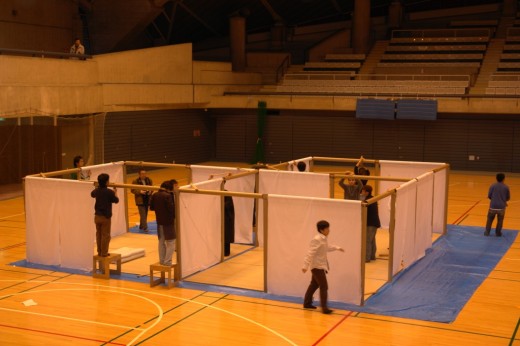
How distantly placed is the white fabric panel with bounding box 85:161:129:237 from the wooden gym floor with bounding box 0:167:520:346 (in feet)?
12.8

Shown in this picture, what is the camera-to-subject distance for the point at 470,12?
146ft

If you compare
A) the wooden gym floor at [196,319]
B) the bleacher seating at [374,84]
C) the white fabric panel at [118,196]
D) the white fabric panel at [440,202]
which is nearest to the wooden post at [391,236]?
the wooden gym floor at [196,319]

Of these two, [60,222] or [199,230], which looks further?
[60,222]

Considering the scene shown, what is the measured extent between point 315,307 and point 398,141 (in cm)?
2343

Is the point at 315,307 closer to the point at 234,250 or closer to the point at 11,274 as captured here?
the point at 234,250

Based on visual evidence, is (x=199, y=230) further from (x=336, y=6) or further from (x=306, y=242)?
(x=336, y=6)

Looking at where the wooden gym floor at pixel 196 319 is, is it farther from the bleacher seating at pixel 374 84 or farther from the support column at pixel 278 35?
the support column at pixel 278 35

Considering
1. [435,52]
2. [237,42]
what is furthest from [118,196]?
[435,52]

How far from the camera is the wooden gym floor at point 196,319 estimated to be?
1111 centimetres

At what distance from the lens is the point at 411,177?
19.8m

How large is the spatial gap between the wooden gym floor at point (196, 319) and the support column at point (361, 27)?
2754cm

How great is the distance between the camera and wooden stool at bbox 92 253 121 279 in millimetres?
14578

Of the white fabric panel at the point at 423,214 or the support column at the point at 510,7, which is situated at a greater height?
the support column at the point at 510,7

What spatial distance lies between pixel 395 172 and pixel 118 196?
772 centimetres
